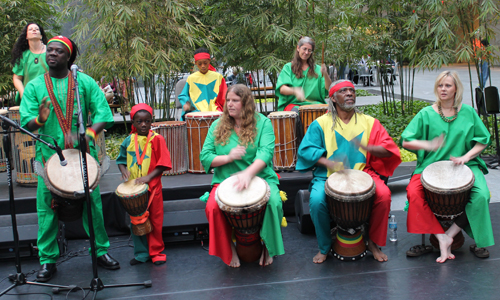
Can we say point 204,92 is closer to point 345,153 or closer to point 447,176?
point 345,153

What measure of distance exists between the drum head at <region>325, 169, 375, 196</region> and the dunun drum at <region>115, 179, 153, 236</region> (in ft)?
4.63

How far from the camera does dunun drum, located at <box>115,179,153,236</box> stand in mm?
3586

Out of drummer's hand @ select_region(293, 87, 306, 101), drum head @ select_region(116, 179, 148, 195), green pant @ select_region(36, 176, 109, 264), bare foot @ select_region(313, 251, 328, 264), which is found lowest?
bare foot @ select_region(313, 251, 328, 264)

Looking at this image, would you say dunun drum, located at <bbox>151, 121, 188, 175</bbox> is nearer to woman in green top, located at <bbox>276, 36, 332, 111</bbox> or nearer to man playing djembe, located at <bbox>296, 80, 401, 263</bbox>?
woman in green top, located at <bbox>276, 36, 332, 111</bbox>

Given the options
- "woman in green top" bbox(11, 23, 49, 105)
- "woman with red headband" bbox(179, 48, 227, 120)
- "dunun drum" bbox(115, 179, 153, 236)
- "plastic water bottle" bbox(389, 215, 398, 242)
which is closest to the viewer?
"dunun drum" bbox(115, 179, 153, 236)

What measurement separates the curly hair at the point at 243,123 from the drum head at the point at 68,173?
3.23 feet

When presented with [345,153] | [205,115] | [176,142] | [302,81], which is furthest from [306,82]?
[345,153]

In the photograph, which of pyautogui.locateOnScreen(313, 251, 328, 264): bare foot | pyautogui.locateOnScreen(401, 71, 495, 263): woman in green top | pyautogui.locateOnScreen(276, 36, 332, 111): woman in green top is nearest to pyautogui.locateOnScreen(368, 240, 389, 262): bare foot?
pyautogui.locateOnScreen(401, 71, 495, 263): woman in green top

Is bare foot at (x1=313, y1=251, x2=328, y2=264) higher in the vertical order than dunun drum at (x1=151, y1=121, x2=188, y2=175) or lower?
lower

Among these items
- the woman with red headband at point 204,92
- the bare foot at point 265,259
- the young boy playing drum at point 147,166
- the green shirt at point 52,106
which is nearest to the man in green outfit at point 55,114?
the green shirt at point 52,106

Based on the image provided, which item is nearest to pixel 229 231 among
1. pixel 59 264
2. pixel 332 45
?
pixel 59 264

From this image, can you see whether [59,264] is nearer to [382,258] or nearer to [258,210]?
[258,210]

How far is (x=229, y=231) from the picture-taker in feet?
12.0

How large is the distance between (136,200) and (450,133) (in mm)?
2536
